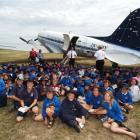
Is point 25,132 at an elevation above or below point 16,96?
below

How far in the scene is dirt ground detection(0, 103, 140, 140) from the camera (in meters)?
9.64

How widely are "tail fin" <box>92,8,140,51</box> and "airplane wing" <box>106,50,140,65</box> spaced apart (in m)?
0.99

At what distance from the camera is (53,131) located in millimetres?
9992

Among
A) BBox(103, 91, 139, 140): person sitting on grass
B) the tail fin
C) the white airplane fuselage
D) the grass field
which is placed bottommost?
the grass field

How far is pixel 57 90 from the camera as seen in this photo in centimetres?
1378

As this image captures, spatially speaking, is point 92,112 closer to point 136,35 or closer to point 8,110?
point 8,110

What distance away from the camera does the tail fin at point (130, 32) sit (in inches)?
876

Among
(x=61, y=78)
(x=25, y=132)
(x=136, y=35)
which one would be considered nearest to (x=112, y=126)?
(x=25, y=132)

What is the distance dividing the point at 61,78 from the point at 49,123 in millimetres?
5374

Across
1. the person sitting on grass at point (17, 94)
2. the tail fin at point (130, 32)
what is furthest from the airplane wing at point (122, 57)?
the person sitting on grass at point (17, 94)

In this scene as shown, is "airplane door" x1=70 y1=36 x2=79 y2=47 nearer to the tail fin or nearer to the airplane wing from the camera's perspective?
the tail fin

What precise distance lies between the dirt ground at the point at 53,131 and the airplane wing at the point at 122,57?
32.5 ft

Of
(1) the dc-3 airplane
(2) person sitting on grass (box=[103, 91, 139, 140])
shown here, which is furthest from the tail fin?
(2) person sitting on grass (box=[103, 91, 139, 140])

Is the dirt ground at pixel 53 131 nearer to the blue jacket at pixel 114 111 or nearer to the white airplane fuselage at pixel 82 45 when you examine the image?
the blue jacket at pixel 114 111
